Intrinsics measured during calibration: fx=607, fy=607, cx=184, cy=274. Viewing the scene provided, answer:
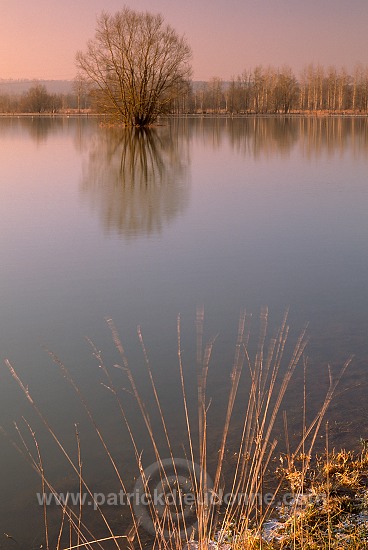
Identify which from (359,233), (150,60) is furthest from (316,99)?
(359,233)

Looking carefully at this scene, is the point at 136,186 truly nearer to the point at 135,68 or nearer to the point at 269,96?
the point at 135,68

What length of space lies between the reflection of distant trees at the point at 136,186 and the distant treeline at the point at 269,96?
52468 mm

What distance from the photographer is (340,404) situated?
331 centimetres

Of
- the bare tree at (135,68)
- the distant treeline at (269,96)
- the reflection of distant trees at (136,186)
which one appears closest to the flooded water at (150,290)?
the reflection of distant trees at (136,186)

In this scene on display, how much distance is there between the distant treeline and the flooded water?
5994 centimetres

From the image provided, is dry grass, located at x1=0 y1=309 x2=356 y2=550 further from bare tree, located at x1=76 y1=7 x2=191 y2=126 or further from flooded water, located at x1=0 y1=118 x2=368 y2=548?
bare tree, located at x1=76 y1=7 x2=191 y2=126

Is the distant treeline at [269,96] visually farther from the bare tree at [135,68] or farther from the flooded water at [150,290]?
the flooded water at [150,290]

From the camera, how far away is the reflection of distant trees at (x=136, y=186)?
8445mm

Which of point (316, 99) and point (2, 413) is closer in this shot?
point (2, 413)

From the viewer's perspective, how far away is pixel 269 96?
7356cm

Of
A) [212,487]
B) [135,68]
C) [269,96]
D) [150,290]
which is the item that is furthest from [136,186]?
[269,96]

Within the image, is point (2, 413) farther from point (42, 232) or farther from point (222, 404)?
point (42, 232)

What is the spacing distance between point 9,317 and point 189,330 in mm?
1360

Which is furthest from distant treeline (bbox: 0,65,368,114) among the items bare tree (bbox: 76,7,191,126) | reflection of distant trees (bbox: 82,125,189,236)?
reflection of distant trees (bbox: 82,125,189,236)
